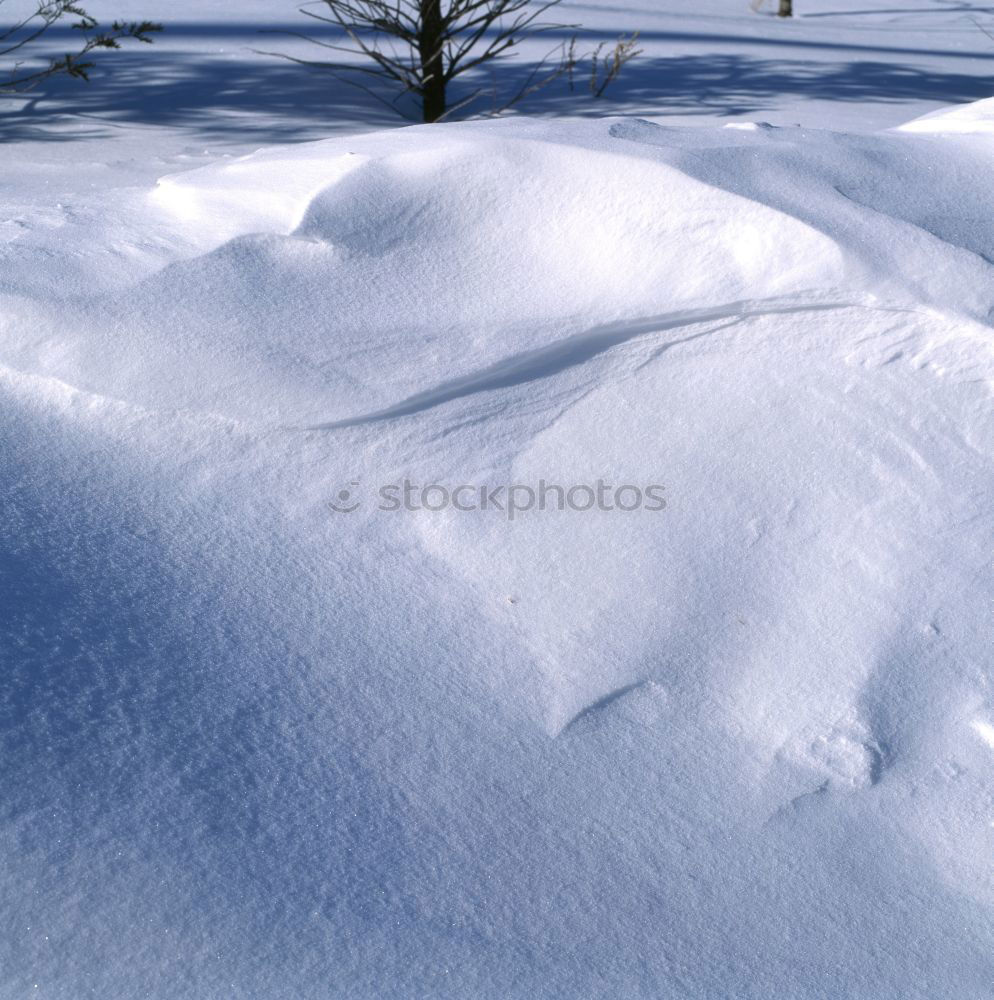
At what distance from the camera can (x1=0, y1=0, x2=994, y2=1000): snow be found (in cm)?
150

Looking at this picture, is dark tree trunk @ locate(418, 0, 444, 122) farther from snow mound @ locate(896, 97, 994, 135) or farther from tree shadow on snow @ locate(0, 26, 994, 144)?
snow mound @ locate(896, 97, 994, 135)

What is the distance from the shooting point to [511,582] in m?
1.98

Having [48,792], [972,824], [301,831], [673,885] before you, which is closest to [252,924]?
[301,831]

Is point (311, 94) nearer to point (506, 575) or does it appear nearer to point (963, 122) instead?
point (963, 122)

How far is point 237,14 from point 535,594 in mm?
6713

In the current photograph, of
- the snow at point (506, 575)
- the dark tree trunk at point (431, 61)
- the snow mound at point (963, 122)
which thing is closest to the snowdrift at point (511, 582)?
the snow at point (506, 575)

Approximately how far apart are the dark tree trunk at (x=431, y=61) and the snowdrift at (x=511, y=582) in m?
3.14

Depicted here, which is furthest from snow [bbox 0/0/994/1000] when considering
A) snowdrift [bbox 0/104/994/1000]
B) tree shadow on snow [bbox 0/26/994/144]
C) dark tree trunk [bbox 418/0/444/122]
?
dark tree trunk [bbox 418/0/444/122]

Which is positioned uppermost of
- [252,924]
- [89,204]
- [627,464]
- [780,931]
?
[89,204]

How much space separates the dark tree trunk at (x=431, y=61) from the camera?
217 inches

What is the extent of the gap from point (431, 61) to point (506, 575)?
4.15 m

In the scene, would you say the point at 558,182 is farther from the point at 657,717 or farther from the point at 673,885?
the point at 673,885

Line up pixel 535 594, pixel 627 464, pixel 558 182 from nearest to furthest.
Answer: pixel 535 594
pixel 627 464
pixel 558 182

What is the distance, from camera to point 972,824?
67.0 inches
